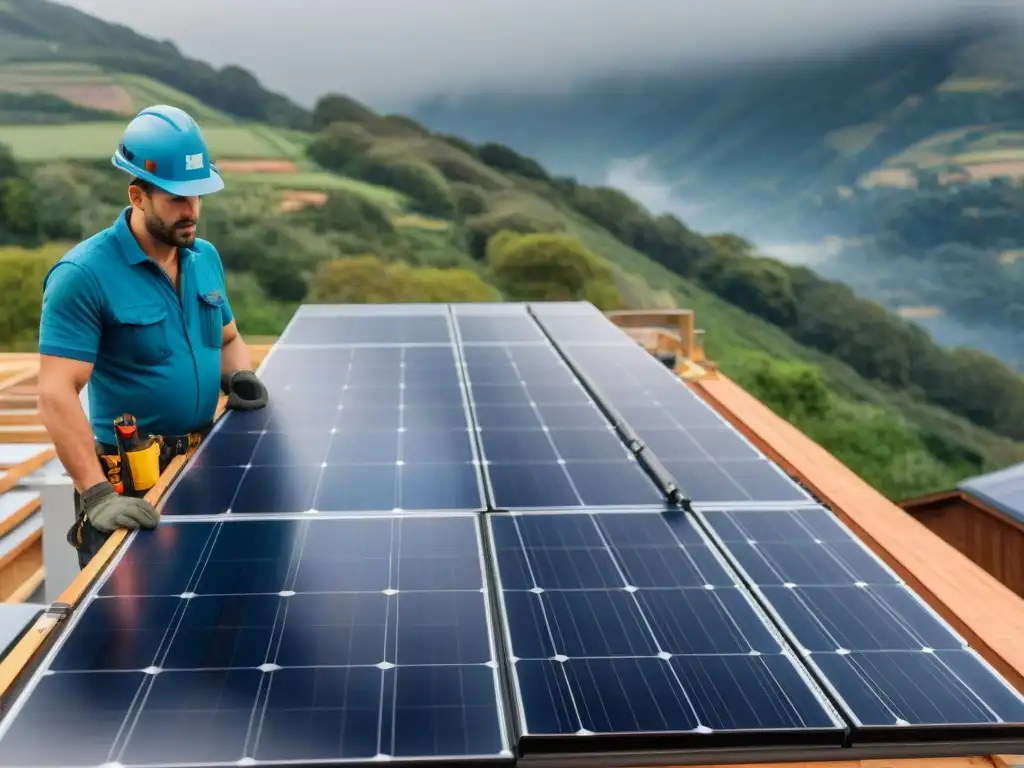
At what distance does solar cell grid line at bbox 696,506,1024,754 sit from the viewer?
3324 millimetres

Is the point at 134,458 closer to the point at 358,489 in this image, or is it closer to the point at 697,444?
the point at 358,489

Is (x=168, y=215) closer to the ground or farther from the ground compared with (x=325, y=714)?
farther from the ground

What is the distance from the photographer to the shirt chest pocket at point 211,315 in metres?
6.34

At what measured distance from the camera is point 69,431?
5.10 m

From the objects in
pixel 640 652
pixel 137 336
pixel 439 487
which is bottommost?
pixel 640 652

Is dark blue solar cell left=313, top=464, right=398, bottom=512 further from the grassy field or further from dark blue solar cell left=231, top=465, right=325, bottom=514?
the grassy field

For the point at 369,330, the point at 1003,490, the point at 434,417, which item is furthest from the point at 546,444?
the point at 1003,490

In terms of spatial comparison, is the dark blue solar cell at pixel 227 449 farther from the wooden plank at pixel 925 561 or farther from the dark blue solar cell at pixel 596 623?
the wooden plank at pixel 925 561

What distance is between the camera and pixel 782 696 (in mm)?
3434

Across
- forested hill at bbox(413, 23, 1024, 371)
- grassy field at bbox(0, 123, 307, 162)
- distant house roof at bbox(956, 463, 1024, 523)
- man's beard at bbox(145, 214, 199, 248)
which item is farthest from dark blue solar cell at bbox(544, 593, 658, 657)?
forested hill at bbox(413, 23, 1024, 371)

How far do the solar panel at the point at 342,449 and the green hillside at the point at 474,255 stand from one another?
1787 inches

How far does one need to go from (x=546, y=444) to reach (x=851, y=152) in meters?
78.2

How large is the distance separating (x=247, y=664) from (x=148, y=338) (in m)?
3.04

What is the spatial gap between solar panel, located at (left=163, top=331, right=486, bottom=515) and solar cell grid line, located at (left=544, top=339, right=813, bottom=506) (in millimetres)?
1381
